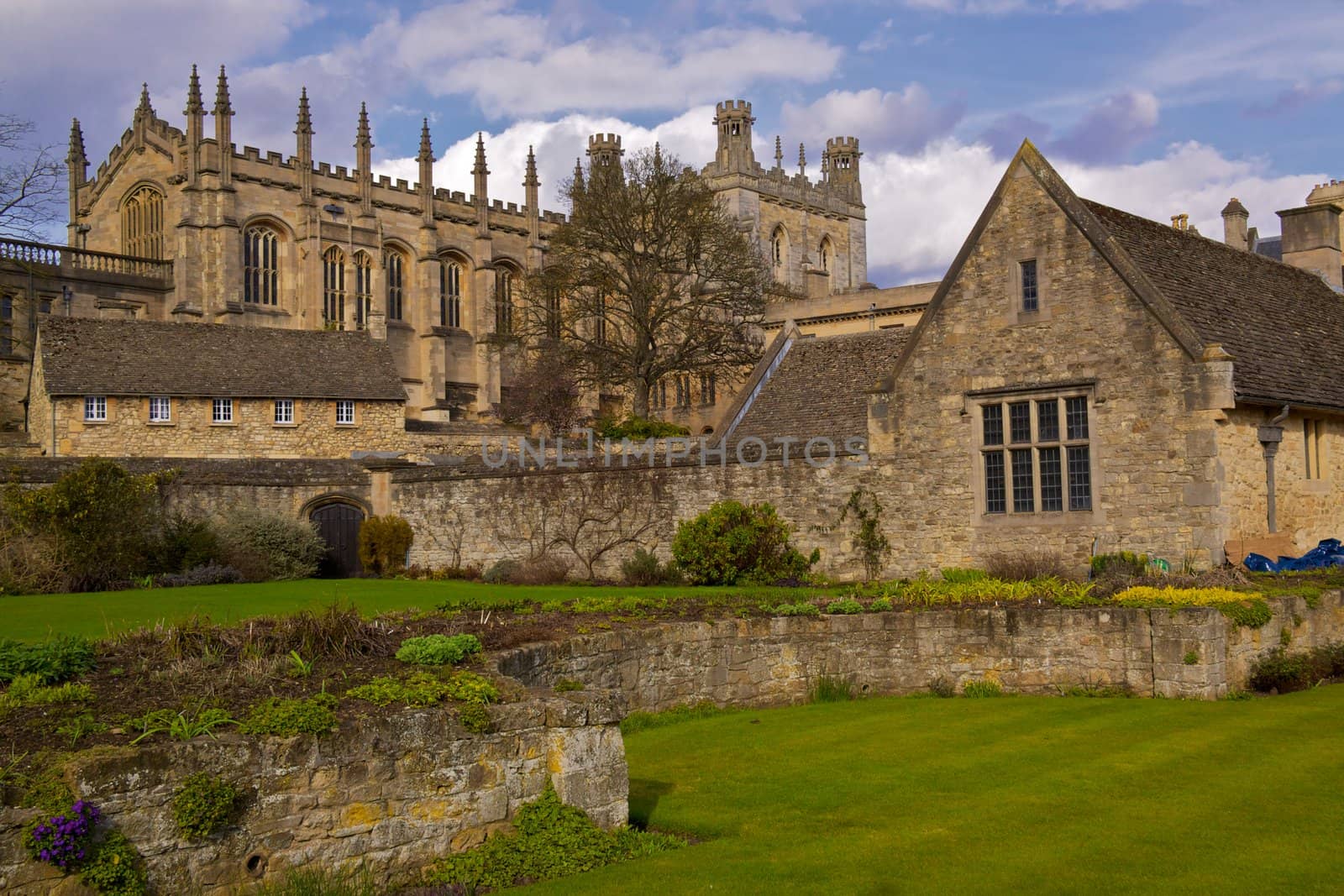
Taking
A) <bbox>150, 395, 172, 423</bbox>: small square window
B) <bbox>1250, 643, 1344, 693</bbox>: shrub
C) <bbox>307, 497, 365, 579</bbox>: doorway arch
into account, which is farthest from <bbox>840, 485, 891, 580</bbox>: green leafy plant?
<bbox>150, 395, 172, 423</bbox>: small square window

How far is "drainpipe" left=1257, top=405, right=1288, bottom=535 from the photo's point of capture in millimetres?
20016

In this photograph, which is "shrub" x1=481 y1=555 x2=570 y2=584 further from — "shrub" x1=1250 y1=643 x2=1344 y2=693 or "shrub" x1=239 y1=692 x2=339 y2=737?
"shrub" x1=239 y1=692 x2=339 y2=737

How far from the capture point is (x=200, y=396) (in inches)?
1560

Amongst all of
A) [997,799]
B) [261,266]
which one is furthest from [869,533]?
[261,266]

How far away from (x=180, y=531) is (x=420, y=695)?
915 inches

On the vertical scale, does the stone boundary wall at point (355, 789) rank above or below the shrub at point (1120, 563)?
below

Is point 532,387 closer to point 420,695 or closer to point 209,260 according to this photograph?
point 209,260

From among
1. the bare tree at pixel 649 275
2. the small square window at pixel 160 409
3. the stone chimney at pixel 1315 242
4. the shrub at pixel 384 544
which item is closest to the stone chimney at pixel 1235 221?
the stone chimney at pixel 1315 242

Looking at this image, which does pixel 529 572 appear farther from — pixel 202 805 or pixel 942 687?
pixel 202 805

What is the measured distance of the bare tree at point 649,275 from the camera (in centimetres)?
4700

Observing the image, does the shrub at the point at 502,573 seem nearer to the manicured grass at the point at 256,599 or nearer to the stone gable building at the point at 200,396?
the manicured grass at the point at 256,599

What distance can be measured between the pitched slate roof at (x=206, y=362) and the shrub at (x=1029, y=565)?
2572 centimetres

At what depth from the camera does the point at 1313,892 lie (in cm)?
719

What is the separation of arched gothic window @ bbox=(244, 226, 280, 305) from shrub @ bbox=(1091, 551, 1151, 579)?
5463 centimetres
